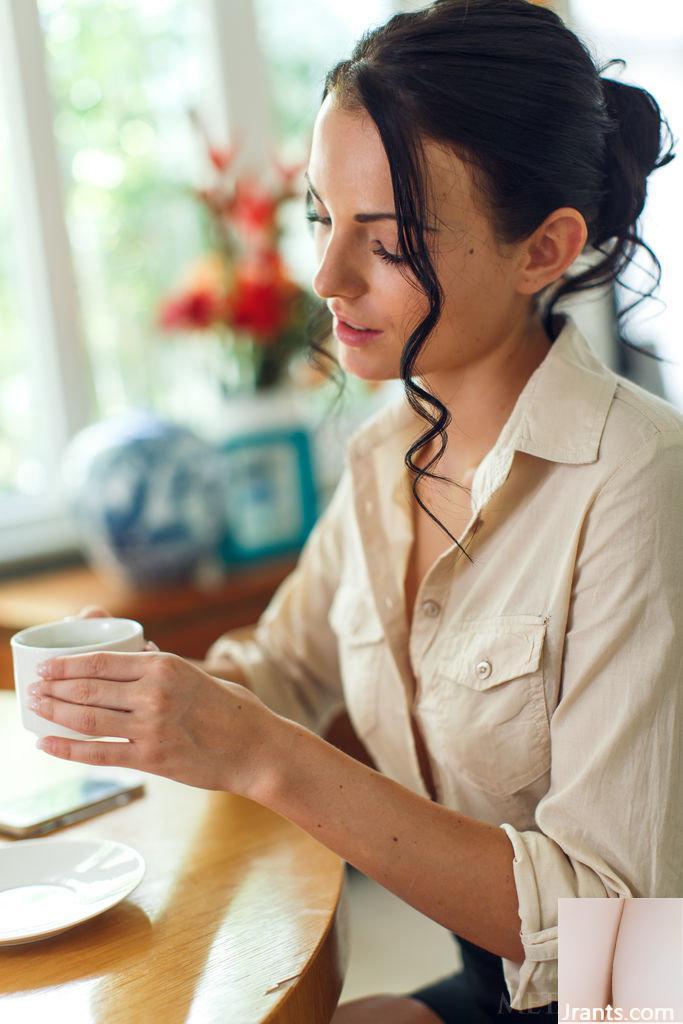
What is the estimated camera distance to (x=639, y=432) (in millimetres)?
995

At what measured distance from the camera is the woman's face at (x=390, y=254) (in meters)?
1.01

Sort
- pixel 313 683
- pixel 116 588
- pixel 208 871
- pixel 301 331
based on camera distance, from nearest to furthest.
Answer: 1. pixel 208 871
2. pixel 313 683
3. pixel 116 588
4. pixel 301 331

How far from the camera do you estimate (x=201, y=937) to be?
2.74 feet

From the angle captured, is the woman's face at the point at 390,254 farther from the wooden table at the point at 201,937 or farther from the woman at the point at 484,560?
the wooden table at the point at 201,937

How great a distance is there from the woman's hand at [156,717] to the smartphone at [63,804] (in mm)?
198

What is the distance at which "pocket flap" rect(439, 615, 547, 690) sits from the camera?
39.5 inches

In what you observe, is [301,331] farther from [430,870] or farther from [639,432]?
[430,870]

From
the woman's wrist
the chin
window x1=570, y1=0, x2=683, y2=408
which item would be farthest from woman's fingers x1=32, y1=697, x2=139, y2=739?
window x1=570, y1=0, x2=683, y2=408

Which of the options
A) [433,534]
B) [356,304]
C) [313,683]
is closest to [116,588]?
[313,683]

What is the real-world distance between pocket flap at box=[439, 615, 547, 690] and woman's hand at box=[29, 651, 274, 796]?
0.25 metres

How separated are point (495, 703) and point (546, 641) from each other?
8 centimetres

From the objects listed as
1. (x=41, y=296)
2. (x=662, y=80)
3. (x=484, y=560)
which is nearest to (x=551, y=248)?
(x=484, y=560)

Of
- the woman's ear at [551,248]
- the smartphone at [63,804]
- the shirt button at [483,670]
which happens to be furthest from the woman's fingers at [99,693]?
the woman's ear at [551,248]

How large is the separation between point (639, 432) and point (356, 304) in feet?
0.98
